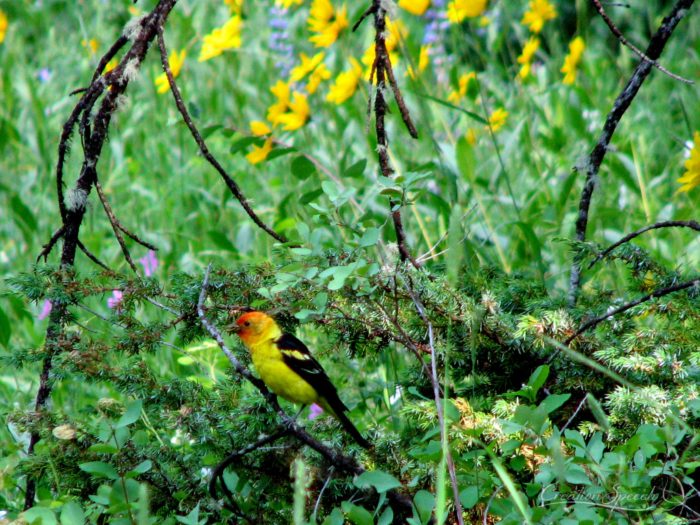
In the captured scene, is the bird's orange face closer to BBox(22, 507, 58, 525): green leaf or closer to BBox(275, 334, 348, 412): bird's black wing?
BBox(275, 334, 348, 412): bird's black wing

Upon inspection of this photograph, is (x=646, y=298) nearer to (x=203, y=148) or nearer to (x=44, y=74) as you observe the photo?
(x=203, y=148)

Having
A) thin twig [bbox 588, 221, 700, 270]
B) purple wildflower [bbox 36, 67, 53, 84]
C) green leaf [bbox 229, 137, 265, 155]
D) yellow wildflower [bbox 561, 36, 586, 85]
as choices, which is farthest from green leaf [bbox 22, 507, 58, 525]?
purple wildflower [bbox 36, 67, 53, 84]

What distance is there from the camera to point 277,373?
2564mm

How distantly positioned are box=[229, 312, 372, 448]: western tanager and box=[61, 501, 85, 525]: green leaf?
68 cm

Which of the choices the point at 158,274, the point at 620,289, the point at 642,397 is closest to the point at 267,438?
the point at 642,397

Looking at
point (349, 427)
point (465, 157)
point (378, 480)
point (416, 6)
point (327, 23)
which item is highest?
point (327, 23)

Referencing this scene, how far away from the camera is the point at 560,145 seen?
182 inches

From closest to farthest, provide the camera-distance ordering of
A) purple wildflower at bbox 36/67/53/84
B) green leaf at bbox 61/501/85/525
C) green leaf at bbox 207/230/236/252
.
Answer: green leaf at bbox 61/501/85/525 → green leaf at bbox 207/230/236/252 → purple wildflower at bbox 36/67/53/84

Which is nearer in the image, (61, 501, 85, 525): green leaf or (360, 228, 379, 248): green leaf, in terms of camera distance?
(61, 501, 85, 525): green leaf

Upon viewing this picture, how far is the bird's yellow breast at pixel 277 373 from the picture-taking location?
99.7 inches

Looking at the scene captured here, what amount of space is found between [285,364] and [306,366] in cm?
7

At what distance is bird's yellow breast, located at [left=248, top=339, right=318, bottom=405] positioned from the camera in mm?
2531

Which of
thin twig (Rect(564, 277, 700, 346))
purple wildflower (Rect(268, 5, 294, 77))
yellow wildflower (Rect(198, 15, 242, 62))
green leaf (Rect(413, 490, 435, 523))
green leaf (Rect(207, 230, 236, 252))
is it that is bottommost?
green leaf (Rect(413, 490, 435, 523))

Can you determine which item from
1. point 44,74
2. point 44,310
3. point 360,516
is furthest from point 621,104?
point 44,74
